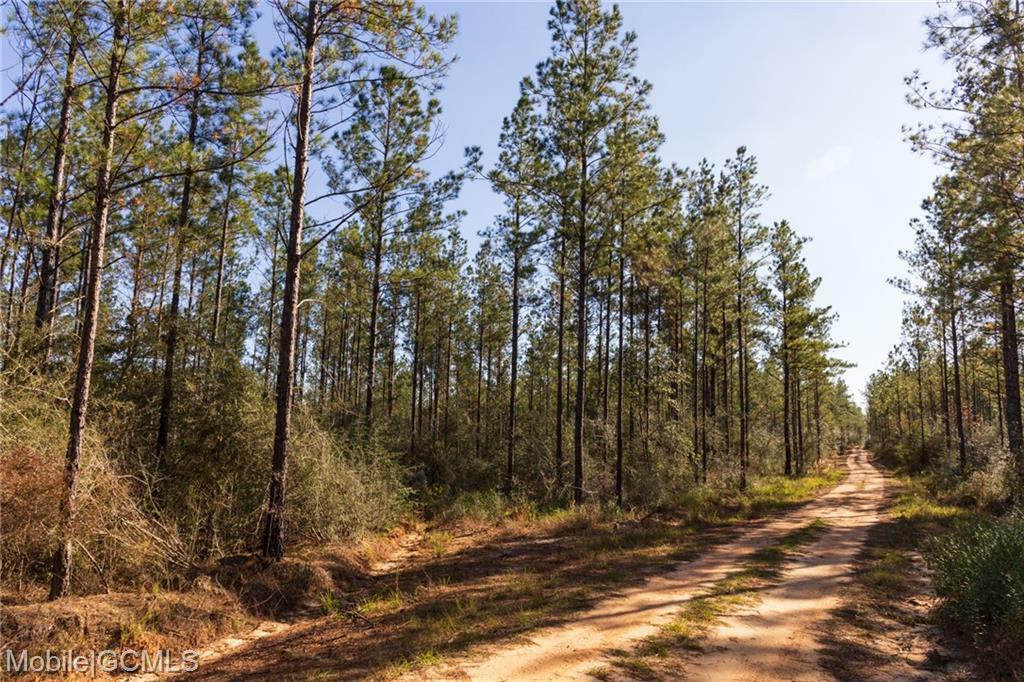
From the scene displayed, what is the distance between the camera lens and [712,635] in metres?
6.35

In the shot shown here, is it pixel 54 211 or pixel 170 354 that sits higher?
pixel 54 211

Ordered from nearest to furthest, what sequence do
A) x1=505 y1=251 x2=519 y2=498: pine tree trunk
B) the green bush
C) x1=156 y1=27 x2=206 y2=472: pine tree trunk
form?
the green bush → x1=156 y1=27 x2=206 y2=472: pine tree trunk → x1=505 y1=251 x2=519 y2=498: pine tree trunk

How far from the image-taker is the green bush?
5.84 metres

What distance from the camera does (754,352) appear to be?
32250 mm

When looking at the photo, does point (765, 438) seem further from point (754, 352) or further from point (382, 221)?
point (382, 221)

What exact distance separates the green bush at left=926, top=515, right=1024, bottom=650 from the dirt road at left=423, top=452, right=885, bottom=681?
149 centimetres

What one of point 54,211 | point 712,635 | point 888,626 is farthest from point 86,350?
point 888,626

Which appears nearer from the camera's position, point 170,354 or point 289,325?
point 289,325

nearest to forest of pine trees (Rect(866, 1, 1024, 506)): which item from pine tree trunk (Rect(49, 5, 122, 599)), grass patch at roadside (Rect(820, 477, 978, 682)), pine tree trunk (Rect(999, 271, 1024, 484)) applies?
pine tree trunk (Rect(999, 271, 1024, 484))

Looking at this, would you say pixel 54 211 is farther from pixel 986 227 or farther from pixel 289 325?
pixel 986 227

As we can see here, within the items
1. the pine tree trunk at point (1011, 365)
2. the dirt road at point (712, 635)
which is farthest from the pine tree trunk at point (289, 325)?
the pine tree trunk at point (1011, 365)

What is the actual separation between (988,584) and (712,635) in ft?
11.3

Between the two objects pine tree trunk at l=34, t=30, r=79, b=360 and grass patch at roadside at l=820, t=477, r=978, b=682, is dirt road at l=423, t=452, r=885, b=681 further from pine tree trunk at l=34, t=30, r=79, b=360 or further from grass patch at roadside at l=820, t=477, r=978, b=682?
pine tree trunk at l=34, t=30, r=79, b=360

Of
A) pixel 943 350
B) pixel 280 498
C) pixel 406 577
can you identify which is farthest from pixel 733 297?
pixel 280 498
